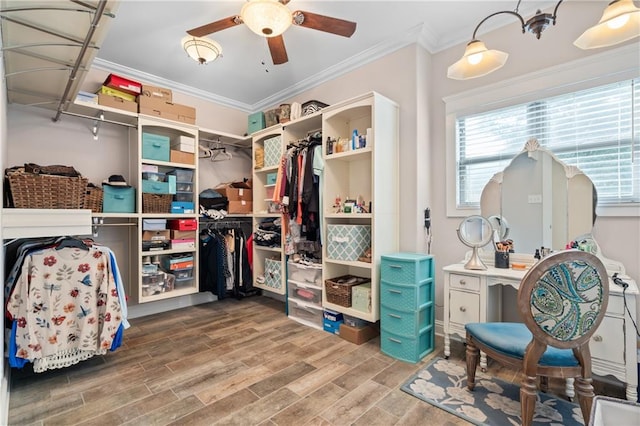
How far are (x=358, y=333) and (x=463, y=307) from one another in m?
0.95

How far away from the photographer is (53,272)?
2.10 m

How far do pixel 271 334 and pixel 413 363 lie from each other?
1365mm

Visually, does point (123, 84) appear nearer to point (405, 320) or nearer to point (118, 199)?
point (118, 199)

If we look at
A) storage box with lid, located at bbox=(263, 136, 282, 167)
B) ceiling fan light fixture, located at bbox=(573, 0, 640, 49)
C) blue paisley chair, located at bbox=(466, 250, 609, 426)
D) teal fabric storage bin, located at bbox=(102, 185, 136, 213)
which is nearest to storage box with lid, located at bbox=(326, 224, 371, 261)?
storage box with lid, located at bbox=(263, 136, 282, 167)

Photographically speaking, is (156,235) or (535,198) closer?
(535,198)

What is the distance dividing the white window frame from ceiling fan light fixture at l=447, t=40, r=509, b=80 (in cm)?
72

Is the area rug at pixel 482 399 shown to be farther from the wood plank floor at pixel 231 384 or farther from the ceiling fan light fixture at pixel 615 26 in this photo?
the ceiling fan light fixture at pixel 615 26

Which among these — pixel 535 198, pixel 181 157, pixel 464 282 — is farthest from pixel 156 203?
pixel 535 198

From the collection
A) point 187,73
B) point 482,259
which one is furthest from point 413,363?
point 187,73

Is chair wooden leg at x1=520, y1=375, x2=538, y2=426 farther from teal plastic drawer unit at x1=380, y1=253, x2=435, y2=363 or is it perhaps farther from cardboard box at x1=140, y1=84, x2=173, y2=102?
cardboard box at x1=140, y1=84, x2=173, y2=102

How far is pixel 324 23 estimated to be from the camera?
209 centimetres

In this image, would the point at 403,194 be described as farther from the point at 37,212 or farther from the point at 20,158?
the point at 20,158

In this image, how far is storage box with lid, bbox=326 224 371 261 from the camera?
113 inches

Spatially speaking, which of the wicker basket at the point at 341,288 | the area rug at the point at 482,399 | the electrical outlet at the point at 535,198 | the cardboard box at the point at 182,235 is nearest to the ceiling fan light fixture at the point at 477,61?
the electrical outlet at the point at 535,198
